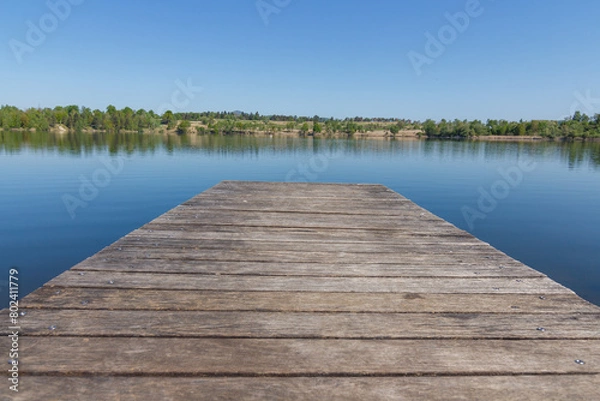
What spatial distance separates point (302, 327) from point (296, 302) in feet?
0.94

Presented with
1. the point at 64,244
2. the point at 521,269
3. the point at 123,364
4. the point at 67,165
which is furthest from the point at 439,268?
the point at 67,165

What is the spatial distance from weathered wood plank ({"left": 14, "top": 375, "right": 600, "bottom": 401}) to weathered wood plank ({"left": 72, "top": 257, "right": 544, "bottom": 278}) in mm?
1149

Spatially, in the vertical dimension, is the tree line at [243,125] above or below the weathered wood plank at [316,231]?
above

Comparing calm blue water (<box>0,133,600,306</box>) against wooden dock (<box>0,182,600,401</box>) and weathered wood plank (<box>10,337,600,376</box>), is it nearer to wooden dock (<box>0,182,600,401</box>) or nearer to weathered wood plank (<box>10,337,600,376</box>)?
wooden dock (<box>0,182,600,401</box>)

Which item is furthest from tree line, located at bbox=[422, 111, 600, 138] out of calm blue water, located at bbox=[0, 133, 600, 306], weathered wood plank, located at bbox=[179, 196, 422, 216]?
weathered wood plank, located at bbox=[179, 196, 422, 216]

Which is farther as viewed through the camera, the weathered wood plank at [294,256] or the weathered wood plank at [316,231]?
the weathered wood plank at [316,231]

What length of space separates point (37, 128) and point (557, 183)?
10448 cm

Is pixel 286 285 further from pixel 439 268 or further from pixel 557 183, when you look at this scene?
pixel 557 183

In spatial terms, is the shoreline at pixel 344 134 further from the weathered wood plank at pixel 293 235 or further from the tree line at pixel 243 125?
the weathered wood plank at pixel 293 235

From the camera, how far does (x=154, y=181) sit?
17.7m

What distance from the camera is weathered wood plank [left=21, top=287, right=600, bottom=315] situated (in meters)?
2.04

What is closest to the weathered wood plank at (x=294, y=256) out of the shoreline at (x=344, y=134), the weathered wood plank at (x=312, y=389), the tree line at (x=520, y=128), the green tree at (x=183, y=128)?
the weathered wood plank at (x=312, y=389)

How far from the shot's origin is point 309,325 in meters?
1.88

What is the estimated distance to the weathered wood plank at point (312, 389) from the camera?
4.44 ft
